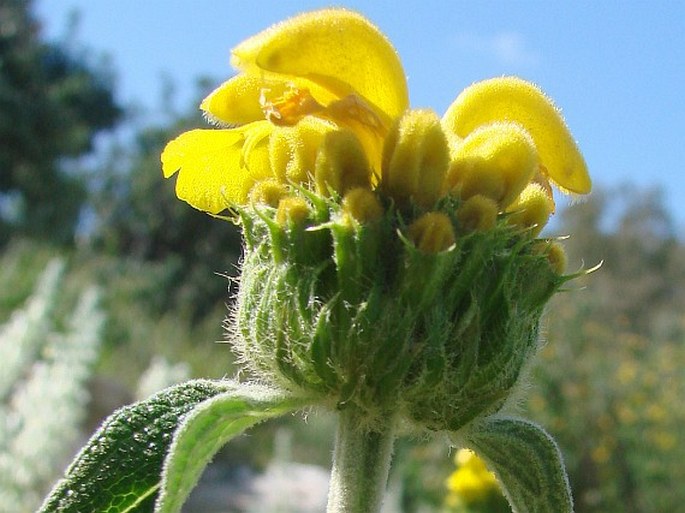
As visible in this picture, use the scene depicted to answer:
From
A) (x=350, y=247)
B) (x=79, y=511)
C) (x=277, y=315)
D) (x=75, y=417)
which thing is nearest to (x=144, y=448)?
(x=79, y=511)

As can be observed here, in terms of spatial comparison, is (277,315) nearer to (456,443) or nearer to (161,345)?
(456,443)

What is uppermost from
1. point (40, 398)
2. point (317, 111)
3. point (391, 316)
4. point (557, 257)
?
point (40, 398)

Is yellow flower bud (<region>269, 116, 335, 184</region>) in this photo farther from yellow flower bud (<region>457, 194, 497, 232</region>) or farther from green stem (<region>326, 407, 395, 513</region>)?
green stem (<region>326, 407, 395, 513</region>)

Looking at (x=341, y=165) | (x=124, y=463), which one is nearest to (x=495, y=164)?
(x=341, y=165)

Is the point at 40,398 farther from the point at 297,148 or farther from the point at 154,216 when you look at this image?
the point at 154,216

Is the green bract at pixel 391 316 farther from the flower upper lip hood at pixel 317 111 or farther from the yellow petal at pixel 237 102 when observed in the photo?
the yellow petal at pixel 237 102

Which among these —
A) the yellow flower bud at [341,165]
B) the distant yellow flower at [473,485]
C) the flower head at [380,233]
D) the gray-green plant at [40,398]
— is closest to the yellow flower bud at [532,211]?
the flower head at [380,233]
